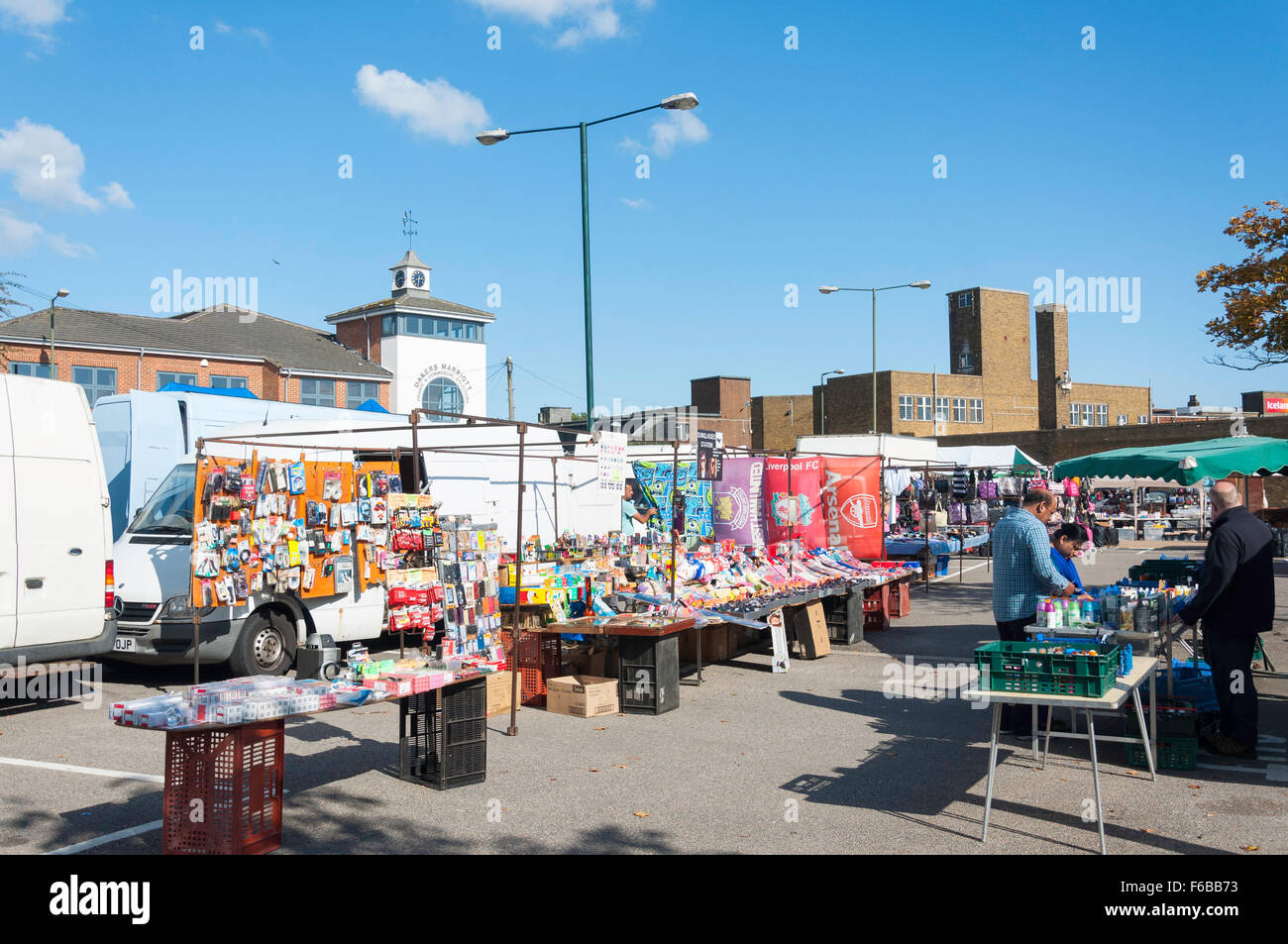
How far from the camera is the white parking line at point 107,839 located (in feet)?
18.9

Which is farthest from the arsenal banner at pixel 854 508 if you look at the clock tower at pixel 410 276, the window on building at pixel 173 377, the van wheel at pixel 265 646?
the clock tower at pixel 410 276

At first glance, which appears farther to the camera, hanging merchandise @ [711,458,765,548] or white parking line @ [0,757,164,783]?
hanging merchandise @ [711,458,765,548]

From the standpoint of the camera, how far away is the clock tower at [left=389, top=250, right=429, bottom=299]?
199 ft

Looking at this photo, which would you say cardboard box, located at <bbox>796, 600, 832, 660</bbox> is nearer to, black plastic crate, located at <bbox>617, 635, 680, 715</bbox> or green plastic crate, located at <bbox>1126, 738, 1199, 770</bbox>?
black plastic crate, located at <bbox>617, 635, 680, 715</bbox>

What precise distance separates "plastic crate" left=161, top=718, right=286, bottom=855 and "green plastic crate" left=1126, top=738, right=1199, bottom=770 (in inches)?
243

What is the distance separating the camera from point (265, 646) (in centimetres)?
1093

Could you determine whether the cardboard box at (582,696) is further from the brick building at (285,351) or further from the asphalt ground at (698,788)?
the brick building at (285,351)

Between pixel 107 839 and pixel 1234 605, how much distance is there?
7.76 meters

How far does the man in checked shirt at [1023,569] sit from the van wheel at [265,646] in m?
7.50

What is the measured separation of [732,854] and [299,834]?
259 centimetres

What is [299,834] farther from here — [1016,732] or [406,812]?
[1016,732]

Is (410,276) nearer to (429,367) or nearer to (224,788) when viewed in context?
(429,367)

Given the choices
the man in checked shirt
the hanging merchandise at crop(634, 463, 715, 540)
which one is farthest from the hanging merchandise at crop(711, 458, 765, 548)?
the man in checked shirt
